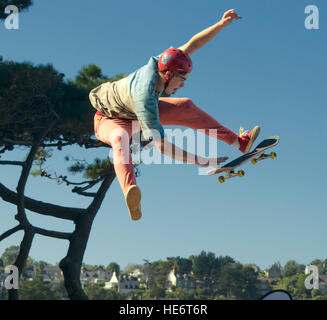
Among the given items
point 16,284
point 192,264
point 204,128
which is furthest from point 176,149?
point 192,264

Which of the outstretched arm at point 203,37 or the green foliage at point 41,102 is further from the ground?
the green foliage at point 41,102

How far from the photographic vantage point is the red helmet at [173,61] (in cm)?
471

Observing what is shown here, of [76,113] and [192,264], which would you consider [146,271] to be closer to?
[192,264]

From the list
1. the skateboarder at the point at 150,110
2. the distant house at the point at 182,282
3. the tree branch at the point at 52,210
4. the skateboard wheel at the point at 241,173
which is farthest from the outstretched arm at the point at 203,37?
the distant house at the point at 182,282

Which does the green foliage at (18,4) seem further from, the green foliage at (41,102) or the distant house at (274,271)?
the distant house at (274,271)

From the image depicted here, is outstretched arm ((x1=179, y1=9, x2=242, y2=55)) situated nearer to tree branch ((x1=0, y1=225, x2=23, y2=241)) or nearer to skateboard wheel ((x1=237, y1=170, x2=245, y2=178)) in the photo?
skateboard wheel ((x1=237, y1=170, x2=245, y2=178))

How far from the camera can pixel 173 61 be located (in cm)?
471

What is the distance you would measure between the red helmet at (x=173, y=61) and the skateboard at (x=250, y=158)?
1.31m

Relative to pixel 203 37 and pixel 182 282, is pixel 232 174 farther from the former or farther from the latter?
pixel 182 282

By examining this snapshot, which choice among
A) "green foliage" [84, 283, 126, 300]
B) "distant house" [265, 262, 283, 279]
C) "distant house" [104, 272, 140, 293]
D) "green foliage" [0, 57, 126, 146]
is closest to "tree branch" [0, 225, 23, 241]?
"green foliage" [0, 57, 126, 146]

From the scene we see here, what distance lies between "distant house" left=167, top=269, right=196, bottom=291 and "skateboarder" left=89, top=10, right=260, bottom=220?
26.0m

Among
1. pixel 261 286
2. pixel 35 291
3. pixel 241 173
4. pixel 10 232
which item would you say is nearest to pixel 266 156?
pixel 241 173

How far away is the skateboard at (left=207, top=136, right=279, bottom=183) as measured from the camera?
567cm
